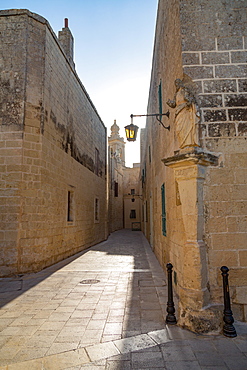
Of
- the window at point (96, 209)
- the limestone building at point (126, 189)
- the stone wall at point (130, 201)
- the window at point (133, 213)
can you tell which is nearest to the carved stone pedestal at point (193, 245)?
the window at point (96, 209)

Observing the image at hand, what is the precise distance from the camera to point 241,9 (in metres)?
3.97

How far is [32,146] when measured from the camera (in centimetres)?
705

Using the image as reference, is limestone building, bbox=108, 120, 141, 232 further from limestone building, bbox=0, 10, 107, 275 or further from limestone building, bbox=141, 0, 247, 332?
limestone building, bbox=141, 0, 247, 332

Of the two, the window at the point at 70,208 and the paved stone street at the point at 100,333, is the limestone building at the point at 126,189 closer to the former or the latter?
the window at the point at 70,208

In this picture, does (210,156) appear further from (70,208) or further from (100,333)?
(70,208)

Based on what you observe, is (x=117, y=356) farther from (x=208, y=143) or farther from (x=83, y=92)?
(x=83, y=92)

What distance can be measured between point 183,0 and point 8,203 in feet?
19.6

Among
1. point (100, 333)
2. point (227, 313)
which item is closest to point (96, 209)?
point (100, 333)

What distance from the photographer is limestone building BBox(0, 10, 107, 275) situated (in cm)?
662

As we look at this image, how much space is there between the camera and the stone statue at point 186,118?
359cm

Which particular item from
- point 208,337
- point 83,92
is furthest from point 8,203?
point 83,92

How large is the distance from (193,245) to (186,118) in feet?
6.01

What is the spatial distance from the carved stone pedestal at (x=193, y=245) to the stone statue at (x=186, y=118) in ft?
0.61

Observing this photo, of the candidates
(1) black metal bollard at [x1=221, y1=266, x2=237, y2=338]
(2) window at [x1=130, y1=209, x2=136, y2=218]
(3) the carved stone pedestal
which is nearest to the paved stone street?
(1) black metal bollard at [x1=221, y1=266, x2=237, y2=338]
